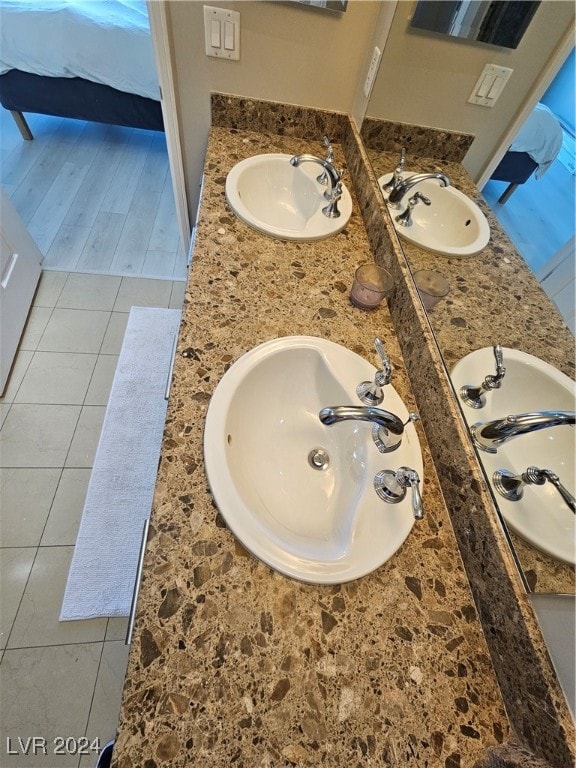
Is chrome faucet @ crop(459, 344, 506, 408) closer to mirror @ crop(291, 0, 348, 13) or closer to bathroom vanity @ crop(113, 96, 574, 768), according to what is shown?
bathroom vanity @ crop(113, 96, 574, 768)

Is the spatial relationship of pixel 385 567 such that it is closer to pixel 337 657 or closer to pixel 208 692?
pixel 337 657

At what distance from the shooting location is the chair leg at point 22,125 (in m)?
2.61

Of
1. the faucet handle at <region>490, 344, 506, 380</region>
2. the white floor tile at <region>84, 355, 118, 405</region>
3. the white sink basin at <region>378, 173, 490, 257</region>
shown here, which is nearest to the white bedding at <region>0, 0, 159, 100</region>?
the white floor tile at <region>84, 355, 118, 405</region>

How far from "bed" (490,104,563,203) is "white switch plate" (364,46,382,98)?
0.62m

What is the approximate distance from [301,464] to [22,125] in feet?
11.3

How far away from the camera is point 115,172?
266 centimetres

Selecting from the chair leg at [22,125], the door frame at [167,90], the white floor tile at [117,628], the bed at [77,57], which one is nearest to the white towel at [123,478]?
the white floor tile at [117,628]

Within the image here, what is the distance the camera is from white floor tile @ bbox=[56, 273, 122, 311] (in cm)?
189

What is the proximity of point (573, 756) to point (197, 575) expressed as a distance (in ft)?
1.60

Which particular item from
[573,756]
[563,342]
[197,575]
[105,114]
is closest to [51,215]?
[105,114]

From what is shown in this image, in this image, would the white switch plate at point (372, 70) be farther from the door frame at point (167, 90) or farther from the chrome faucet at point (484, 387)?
the chrome faucet at point (484, 387)

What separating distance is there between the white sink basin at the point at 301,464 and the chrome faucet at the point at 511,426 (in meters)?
0.12

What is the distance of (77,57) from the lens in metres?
2.26

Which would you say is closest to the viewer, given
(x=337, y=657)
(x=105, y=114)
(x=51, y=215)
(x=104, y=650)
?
(x=337, y=657)
